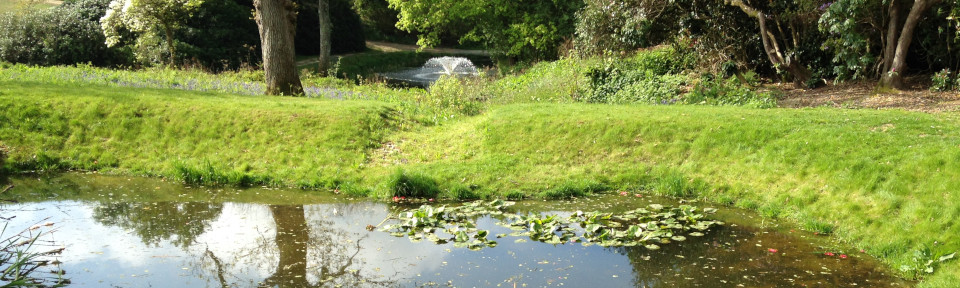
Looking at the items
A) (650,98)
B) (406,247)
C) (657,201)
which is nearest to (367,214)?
(406,247)

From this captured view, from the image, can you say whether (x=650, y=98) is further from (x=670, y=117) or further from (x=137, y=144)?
(x=137, y=144)

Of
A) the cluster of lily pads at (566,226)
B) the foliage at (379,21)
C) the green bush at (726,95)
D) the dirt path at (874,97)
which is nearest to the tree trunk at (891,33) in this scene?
the dirt path at (874,97)

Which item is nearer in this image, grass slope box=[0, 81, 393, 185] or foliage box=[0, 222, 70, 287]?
foliage box=[0, 222, 70, 287]

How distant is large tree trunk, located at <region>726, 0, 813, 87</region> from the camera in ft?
52.2

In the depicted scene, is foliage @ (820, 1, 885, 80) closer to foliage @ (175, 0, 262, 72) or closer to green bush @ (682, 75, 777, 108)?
green bush @ (682, 75, 777, 108)

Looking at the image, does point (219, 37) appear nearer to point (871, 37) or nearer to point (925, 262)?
point (871, 37)

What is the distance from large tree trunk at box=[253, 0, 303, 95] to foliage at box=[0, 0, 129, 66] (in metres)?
12.4

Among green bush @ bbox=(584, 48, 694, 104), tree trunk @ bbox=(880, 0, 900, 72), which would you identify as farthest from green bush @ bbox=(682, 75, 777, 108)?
tree trunk @ bbox=(880, 0, 900, 72)

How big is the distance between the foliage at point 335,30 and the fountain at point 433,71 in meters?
3.50

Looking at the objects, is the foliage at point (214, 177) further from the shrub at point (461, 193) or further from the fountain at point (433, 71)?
the fountain at point (433, 71)

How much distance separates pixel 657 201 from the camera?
9.41 m

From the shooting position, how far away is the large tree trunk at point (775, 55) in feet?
52.2

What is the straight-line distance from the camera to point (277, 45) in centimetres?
1532

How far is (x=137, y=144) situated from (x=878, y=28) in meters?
15.1
